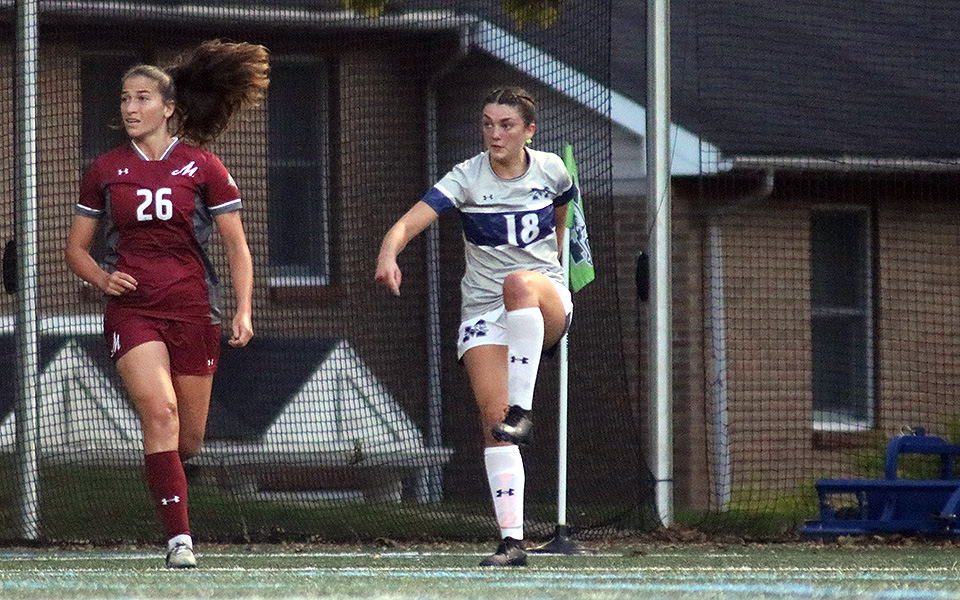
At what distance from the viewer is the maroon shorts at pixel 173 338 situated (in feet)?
20.7

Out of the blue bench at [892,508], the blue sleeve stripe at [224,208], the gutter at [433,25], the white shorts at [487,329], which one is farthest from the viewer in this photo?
the gutter at [433,25]

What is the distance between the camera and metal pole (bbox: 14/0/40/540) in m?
9.07

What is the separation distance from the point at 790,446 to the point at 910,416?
92cm

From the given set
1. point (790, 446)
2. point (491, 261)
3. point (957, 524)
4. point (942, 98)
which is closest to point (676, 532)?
point (957, 524)

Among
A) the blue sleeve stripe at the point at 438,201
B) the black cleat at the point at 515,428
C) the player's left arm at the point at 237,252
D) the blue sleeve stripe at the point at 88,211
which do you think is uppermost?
the blue sleeve stripe at the point at 438,201

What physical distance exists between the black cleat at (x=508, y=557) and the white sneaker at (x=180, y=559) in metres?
1.01

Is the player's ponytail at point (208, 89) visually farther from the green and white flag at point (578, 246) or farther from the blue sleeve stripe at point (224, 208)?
the green and white flag at point (578, 246)

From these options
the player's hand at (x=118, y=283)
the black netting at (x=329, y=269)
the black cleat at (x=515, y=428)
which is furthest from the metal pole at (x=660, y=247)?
the player's hand at (x=118, y=283)

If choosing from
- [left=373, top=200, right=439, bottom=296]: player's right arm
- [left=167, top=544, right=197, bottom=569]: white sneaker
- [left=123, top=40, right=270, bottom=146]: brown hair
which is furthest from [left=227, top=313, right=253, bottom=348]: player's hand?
[left=123, top=40, right=270, bottom=146]: brown hair

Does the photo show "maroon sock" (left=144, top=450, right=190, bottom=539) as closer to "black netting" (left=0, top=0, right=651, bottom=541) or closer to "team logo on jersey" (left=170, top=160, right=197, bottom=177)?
"team logo on jersey" (left=170, top=160, right=197, bottom=177)

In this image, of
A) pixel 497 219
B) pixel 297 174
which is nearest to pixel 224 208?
pixel 497 219

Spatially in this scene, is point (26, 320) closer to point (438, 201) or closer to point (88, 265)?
point (88, 265)

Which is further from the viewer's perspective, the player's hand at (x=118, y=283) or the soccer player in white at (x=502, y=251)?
the soccer player in white at (x=502, y=251)

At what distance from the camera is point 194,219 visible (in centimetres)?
655
